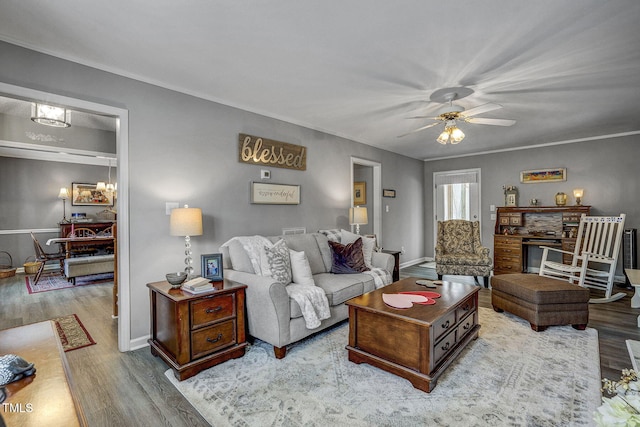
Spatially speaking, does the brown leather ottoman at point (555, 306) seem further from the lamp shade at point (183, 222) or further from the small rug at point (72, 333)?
the small rug at point (72, 333)

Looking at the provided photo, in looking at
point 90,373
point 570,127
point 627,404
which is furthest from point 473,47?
point 90,373

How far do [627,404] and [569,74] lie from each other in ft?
10.2

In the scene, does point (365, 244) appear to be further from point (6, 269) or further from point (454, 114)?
point (6, 269)

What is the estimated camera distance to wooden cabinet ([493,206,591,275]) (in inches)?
201

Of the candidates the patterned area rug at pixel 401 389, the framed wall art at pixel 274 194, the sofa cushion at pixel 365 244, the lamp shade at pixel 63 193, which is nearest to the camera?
the patterned area rug at pixel 401 389

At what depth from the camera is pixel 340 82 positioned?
2963 millimetres

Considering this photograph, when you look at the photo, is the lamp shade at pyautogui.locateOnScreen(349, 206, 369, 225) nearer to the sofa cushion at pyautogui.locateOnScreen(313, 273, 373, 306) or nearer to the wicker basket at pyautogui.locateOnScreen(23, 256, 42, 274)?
the sofa cushion at pyautogui.locateOnScreen(313, 273, 373, 306)

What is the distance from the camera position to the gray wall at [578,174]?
4.87 meters

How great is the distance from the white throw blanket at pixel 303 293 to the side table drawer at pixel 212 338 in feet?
1.85

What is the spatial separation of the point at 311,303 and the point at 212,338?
0.86 metres

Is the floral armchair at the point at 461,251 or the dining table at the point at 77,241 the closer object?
the floral armchair at the point at 461,251

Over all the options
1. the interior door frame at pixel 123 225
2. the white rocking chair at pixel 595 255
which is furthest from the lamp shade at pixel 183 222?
the white rocking chair at pixel 595 255

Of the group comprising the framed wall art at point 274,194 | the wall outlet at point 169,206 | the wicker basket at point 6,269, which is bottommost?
the wicker basket at point 6,269

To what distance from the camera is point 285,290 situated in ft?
8.39
